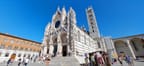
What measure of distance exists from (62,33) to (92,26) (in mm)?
22978

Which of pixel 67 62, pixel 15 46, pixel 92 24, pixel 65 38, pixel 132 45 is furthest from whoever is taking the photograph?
pixel 92 24

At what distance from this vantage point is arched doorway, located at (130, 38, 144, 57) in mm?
→ 35031

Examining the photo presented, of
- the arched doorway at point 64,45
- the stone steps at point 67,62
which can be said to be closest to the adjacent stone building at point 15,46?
the arched doorway at point 64,45

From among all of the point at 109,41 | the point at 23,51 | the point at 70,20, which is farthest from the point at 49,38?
the point at 109,41

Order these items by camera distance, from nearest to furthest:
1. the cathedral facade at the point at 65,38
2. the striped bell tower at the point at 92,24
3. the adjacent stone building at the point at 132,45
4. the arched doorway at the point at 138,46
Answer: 1. the cathedral facade at the point at 65,38
2. the arched doorway at the point at 138,46
3. the adjacent stone building at the point at 132,45
4. the striped bell tower at the point at 92,24

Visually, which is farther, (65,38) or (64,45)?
(65,38)

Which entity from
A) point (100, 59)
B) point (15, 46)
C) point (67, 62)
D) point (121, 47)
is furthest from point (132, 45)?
point (15, 46)

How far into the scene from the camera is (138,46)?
119 ft

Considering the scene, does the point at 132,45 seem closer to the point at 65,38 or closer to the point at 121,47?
the point at 121,47

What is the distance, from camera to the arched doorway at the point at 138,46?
1379 inches

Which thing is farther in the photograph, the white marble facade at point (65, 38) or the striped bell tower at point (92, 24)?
the striped bell tower at point (92, 24)

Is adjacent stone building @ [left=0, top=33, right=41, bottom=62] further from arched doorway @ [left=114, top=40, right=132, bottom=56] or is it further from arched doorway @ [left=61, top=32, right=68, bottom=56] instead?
arched doorway @ [left=114, top=40, right=132, bottom=56]

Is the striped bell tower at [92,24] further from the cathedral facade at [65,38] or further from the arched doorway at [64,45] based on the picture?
the arched doorway at [64,45]

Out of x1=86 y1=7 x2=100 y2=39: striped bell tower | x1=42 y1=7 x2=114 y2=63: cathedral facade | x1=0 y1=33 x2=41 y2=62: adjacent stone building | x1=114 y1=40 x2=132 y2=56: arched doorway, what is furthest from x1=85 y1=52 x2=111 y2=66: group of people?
x1=114 y1=40 x2=132 y2=56: arched doorway
